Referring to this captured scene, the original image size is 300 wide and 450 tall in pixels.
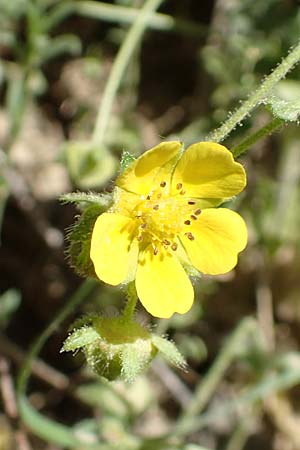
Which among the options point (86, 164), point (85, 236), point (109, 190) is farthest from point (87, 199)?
point (109, 190)

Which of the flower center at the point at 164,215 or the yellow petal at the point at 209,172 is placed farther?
the flower center at the point at 164,215

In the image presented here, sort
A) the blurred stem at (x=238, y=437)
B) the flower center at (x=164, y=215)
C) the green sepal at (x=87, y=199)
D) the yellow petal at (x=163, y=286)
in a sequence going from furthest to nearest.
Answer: the blurred stem at (x=238, y=437)
the flower center at (x=164, y=215)
the yellow petal at (x=163, y=286)
the green sepal at (x=87, y=199)

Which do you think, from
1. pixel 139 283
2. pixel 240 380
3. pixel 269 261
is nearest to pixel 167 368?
pixel 240 380

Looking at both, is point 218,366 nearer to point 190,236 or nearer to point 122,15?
point 190,236

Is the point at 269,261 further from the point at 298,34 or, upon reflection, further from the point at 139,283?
the point at 139,283

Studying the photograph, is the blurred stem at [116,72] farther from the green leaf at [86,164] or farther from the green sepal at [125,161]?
the green sepal at [125,161]

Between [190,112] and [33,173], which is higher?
[190,112]

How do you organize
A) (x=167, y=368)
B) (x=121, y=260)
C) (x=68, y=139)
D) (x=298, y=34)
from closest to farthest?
(x=121, y=260)
(x=298, y=34)
(x=167, y=368)
(x=68, y=139)

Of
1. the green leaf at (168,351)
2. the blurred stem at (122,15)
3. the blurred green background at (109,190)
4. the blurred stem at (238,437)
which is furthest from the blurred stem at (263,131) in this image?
the blurred stem at (238,437)
